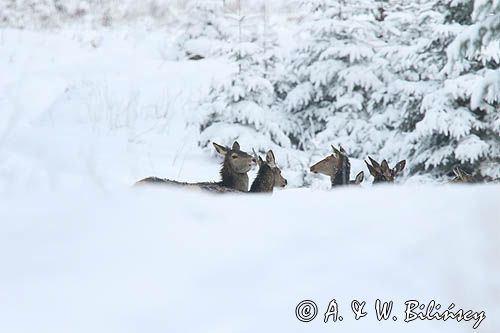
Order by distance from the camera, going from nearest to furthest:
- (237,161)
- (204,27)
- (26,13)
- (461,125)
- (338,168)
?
(237,161) → (338,168) → (461,125) → (26,13) → (204,27)

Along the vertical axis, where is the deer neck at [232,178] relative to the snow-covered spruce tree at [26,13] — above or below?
below

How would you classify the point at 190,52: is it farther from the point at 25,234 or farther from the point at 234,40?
the point at 25,234

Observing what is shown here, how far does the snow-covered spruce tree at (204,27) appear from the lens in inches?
644

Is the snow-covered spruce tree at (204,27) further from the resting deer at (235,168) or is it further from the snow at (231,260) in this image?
the snow at (231,260)

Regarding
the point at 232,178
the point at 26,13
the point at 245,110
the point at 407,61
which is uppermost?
the point at 26,13

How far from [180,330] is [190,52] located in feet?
55.7

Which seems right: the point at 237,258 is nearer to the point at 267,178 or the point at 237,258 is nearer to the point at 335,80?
the point at 267,178

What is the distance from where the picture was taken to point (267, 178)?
22.5 ft

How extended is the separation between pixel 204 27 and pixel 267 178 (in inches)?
435

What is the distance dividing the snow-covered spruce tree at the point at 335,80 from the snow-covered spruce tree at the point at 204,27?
2.36 m

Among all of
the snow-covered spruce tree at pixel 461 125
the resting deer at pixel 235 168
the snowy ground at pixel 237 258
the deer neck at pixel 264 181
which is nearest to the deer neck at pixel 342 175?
the deer neck at pixel 264 181

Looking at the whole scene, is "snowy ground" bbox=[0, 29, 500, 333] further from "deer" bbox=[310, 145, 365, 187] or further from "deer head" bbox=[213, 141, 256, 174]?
"deer" bbox=[310, 145, 365, 187]

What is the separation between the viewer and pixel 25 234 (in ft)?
8.08

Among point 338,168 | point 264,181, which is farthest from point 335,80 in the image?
point 264,181
